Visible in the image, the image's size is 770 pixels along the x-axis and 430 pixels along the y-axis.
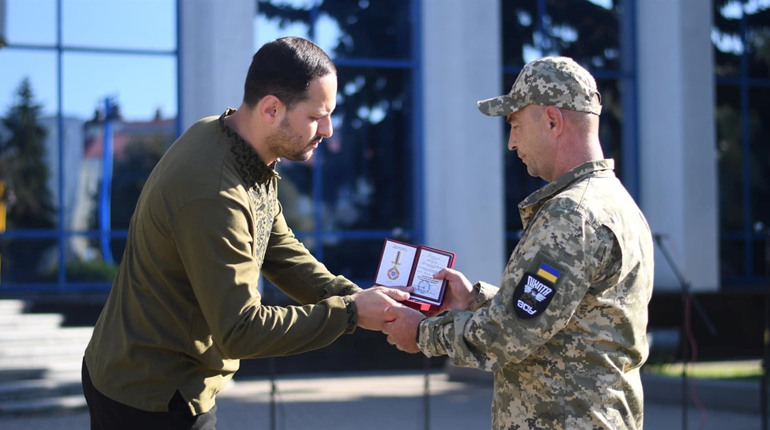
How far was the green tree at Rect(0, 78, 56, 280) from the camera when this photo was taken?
1279 centimetres

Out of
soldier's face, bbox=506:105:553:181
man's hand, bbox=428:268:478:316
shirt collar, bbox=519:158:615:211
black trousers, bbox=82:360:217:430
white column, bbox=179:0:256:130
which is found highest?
white column, bbox=179:0:256:130

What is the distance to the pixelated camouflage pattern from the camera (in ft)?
9.40

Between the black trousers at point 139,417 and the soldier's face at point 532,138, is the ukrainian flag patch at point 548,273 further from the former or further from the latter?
the black trousers at point 139,417

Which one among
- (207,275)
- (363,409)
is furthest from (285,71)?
(363,409)

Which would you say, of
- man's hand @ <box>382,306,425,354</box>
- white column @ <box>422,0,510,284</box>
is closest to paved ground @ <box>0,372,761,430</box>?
white column @ <box>422,0,510,284</box>

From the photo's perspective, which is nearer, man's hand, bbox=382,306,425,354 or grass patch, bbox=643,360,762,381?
man's hand, bbox=382,306,425,354

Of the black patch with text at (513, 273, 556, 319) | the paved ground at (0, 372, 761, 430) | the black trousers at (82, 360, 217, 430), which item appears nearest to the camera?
the black patch with text at (513, 273, 556, 319)

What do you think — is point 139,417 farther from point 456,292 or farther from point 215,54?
point 215,54

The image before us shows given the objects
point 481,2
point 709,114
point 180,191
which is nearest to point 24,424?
point 180,191

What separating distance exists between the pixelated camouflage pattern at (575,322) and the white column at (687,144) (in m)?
12.0

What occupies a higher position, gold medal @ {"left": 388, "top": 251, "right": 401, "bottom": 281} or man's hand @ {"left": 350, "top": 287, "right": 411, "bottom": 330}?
gold medal @ {"left": 388, "top": 251, "right": 401, "bottom": 281}

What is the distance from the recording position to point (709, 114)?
1455cm

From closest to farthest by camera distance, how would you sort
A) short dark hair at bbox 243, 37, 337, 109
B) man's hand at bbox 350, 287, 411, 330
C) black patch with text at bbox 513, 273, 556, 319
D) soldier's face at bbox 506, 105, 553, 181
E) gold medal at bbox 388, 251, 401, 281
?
black patch with text at bbox 513, 273, 556, 319, short dark hair at bbox 243, 37, 337, 109, soldier's face at bbox 506, 105, 553, 181, man's hand at bbox 350, 287, 411, 330, gold medal at bbox 388, 251, 401, 281

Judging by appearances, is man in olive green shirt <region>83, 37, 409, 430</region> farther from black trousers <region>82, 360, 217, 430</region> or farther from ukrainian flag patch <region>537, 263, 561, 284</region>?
ukrainian flag patch <region>537, 263, 561, 284</region>
